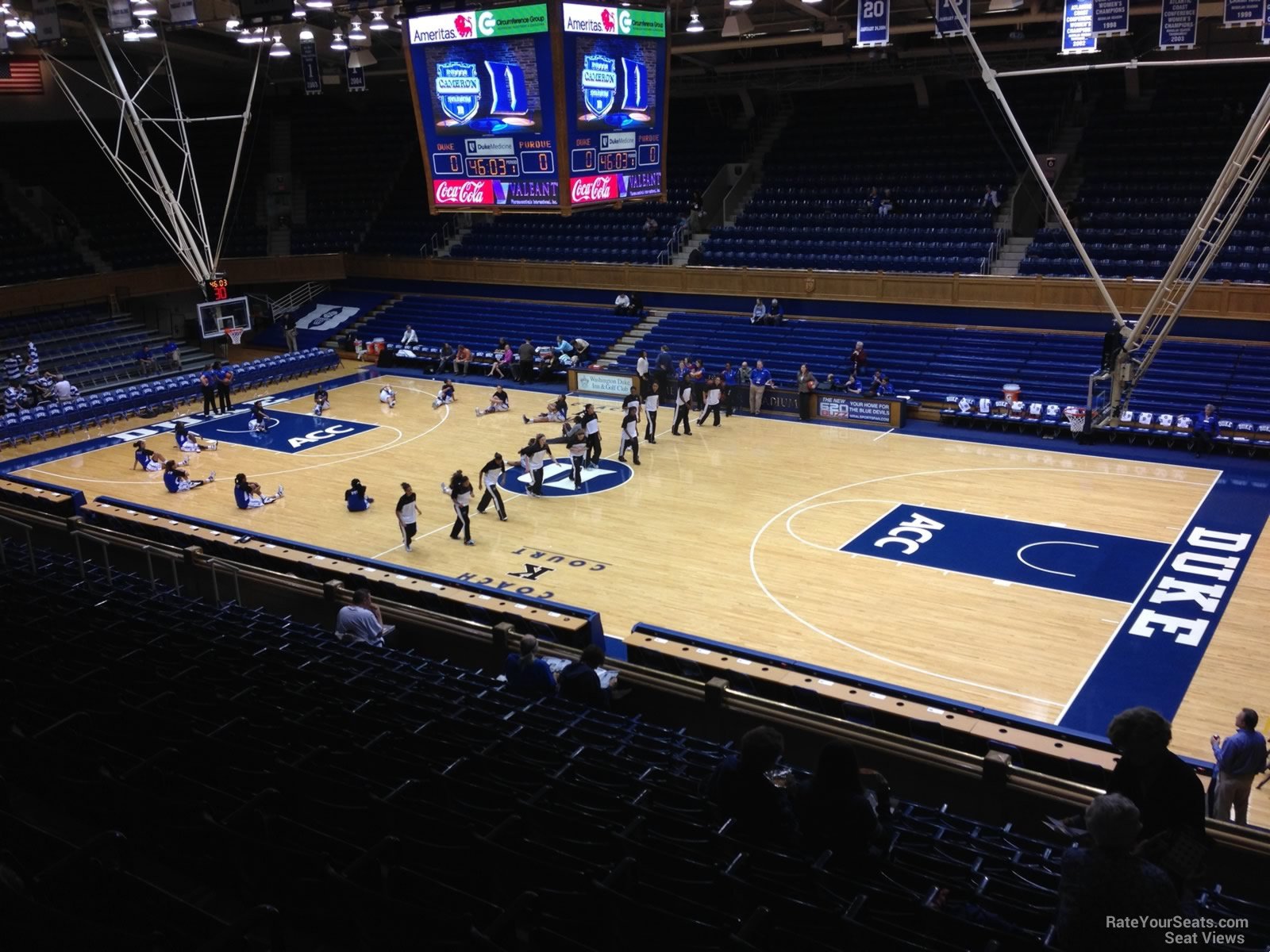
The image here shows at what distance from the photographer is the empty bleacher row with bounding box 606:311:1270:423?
2456 cm

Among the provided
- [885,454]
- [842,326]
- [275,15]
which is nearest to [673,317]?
[842,326]

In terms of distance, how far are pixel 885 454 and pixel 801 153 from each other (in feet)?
54.5

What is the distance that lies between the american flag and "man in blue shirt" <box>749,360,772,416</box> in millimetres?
29584

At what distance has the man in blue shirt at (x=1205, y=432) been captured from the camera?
2319cm

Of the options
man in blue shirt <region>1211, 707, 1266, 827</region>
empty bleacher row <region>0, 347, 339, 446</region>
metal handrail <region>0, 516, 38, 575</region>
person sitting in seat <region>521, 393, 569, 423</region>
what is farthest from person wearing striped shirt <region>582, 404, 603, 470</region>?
empty bleacher row <region>0, 347, 339, 446</region>

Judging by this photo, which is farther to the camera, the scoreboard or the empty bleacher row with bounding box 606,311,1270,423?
the empty bleacher row with bounding box 606,311,1270,423

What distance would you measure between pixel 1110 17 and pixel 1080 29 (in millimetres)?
618

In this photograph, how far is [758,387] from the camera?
28281 millimetres

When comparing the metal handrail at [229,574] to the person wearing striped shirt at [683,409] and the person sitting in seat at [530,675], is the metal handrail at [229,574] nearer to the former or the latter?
the person sitting in seat at [530,675]

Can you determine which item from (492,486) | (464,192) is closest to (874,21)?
(464,192)

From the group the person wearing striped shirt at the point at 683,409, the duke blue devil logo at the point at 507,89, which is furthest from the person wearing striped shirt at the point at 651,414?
the duke blue devil logo at the point at 507,89

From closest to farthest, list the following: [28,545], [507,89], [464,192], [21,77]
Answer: [28,545], [507,89], [464,192], [21,77]

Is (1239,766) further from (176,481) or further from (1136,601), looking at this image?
(176,481)

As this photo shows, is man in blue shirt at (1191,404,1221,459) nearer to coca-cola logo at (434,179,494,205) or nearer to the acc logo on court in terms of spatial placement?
the acc logo on court
